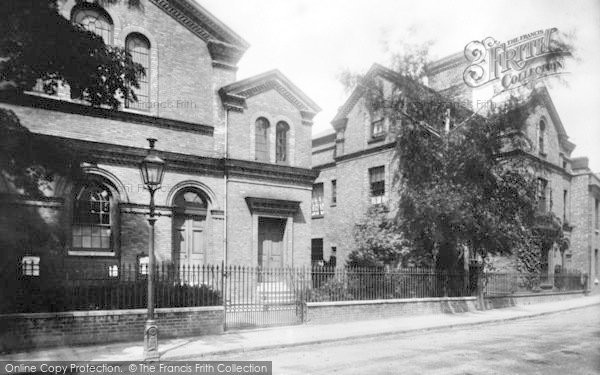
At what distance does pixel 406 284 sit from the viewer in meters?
16.7

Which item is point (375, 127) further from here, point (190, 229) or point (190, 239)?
point (190, 239)

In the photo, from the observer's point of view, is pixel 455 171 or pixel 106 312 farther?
pixel 455 171

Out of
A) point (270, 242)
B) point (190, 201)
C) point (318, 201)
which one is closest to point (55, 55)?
point (190, 201)

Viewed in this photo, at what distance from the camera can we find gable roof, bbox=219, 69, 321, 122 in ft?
57.0

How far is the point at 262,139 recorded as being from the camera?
60.1 ft

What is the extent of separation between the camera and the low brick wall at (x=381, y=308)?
46.1 ft

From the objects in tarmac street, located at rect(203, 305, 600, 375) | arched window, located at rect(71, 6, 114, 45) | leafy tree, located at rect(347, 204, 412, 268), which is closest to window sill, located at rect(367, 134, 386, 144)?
leafy tree, located at rect(347, 204, 412, 268)

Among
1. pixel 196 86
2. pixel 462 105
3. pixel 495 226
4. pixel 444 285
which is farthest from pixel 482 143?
pixel 196 86

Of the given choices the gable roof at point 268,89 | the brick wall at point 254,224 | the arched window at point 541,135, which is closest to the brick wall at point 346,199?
the brick wall at point 254,224

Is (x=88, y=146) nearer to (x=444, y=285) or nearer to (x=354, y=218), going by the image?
(x=444, y=285)

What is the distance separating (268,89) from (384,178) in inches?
391

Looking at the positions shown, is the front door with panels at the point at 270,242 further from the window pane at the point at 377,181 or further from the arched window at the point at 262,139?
the window pane at the point at 377,181

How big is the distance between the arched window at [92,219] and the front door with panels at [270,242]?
5.60m

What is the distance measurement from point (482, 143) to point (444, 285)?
566cm
